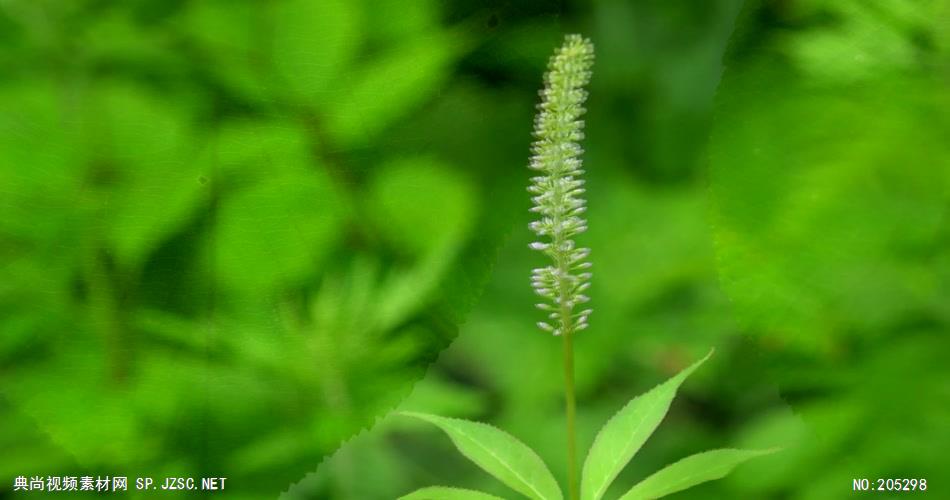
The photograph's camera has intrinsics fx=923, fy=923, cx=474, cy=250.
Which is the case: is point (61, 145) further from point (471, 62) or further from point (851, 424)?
point (851, 424)

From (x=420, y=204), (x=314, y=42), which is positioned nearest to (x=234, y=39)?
(x=314, y=42)

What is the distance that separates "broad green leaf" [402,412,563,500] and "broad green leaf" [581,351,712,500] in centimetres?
3

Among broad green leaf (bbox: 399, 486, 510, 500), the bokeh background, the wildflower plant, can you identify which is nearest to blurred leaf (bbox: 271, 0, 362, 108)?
the bokeh background

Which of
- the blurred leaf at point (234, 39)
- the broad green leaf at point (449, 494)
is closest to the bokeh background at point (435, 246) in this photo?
the blurred leaf at point (234, 39)

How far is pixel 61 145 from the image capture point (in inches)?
28.5

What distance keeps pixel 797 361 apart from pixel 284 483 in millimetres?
422

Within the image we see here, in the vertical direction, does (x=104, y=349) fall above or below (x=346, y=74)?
below

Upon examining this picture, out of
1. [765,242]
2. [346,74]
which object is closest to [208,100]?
[346,74]

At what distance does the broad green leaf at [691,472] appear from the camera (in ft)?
1.94

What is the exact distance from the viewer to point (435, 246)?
755 mm

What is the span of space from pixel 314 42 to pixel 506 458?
36 cm

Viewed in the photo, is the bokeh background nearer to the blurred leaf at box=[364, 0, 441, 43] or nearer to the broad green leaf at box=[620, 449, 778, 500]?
the blurred leaf at box=[364, 0, 441, 43]

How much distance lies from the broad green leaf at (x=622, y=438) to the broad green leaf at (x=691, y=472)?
0.02 metres

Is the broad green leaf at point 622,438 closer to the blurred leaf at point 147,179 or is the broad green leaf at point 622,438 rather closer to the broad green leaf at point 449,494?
the broad green leaf at point 449,494
